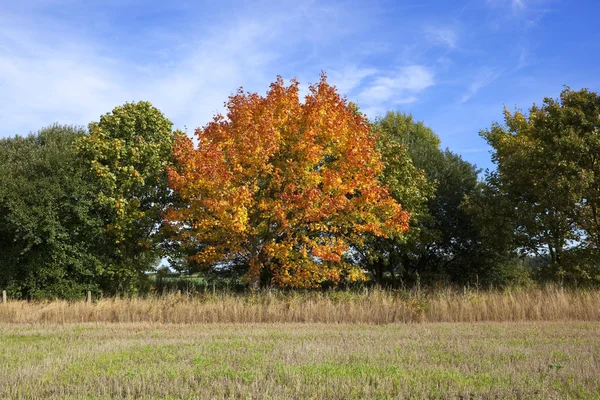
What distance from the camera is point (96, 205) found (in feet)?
89.2

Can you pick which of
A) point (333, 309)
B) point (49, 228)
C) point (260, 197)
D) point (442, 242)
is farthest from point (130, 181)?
point (442, 242)

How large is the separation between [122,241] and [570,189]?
23811 mm

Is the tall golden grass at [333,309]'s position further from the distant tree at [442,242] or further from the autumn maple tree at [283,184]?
the distant tree at [442,242]

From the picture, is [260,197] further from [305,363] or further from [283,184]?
[305,363]

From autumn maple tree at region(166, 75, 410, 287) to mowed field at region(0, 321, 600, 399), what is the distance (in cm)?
881

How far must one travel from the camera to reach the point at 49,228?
24.5 meters

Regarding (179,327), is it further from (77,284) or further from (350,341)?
(77,284)

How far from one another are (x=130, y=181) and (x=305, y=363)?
21.3m

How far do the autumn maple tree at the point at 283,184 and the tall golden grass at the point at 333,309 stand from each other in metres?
4.70

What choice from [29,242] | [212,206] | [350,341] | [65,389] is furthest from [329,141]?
[65,389]

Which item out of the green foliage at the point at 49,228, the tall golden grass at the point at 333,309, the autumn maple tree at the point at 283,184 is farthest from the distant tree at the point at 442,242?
the green foliage at the point at 49,228

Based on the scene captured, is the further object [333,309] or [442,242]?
[442,242]

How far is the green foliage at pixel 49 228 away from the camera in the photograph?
2491 centimetres

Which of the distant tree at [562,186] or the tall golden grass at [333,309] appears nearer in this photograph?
the tall golden grass at [333,309]
